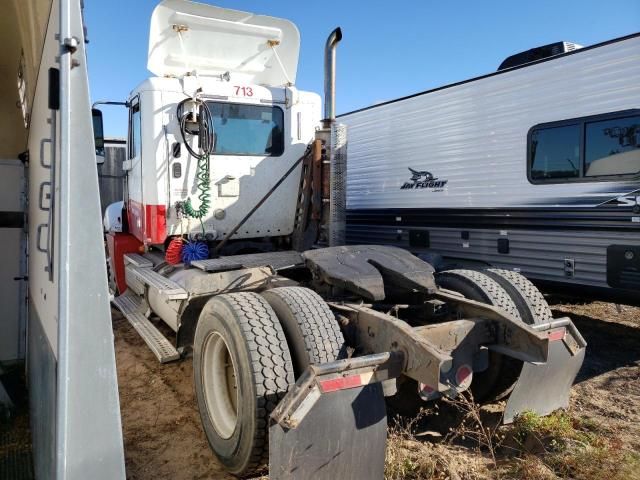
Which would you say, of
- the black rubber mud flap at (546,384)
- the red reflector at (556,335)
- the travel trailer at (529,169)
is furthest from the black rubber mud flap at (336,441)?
the travel trailer at (529,169)

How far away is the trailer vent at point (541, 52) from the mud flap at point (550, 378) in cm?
411

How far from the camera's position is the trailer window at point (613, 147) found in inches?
209

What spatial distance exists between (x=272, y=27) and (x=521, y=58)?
138 inches

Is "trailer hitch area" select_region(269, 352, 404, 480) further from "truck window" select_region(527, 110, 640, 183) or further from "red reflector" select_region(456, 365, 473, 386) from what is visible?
"truck window" select_region(527, 110, 640, 183)

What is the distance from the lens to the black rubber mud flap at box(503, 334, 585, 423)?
3.41 metres

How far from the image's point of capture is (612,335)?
6422 mm

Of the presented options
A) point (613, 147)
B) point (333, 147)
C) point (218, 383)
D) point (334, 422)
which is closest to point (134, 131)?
point (333, 147)

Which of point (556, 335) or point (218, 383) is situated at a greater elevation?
point (556, 335)

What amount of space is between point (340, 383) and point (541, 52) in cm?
577

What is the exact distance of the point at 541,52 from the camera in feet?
21.7

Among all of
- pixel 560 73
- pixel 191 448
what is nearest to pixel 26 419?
pixel 191 448

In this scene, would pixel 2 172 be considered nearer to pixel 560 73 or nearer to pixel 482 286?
pixel 482 286

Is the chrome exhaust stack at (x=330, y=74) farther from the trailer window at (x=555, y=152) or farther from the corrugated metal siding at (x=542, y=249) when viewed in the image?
the corrugated metal siding at (x=542, y=249)

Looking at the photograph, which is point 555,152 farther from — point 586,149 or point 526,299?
point 526,299
